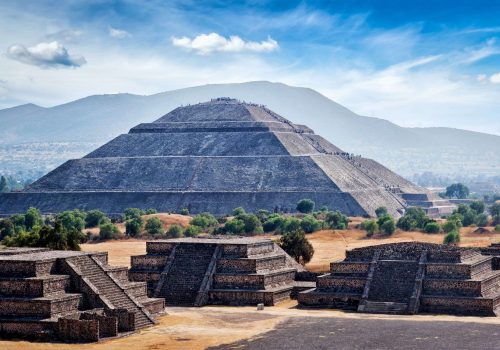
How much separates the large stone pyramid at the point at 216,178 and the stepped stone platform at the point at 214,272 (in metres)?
93.3

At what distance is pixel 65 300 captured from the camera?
51594mm

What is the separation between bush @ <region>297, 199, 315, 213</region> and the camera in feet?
505

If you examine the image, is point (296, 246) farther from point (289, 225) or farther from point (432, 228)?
point (432, 228)

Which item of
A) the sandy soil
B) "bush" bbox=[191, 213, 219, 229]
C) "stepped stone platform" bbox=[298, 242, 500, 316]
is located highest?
"bush" bbox=[191, 213, 219, 229]

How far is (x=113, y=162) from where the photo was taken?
188 meters

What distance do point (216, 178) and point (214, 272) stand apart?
4384 inches

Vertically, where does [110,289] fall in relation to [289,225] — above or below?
below

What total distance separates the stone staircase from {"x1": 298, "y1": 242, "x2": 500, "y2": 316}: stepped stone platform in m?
11.7

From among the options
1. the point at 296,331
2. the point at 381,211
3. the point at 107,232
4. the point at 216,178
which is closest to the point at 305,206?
the point at 381,211

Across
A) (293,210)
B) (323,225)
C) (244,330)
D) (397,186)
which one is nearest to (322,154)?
(397,186)

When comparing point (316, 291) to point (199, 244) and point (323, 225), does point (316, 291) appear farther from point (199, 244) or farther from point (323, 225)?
point (323, 225)

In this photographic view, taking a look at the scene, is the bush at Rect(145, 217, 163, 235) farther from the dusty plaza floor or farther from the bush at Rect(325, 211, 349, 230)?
the dusty plaza floor

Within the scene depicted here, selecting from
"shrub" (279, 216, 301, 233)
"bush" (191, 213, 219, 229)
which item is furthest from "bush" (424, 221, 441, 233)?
"bush" (191, 213, 219, 229)

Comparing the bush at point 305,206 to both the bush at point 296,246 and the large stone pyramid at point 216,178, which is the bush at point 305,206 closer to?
the large stone pyramid at point 216,178
